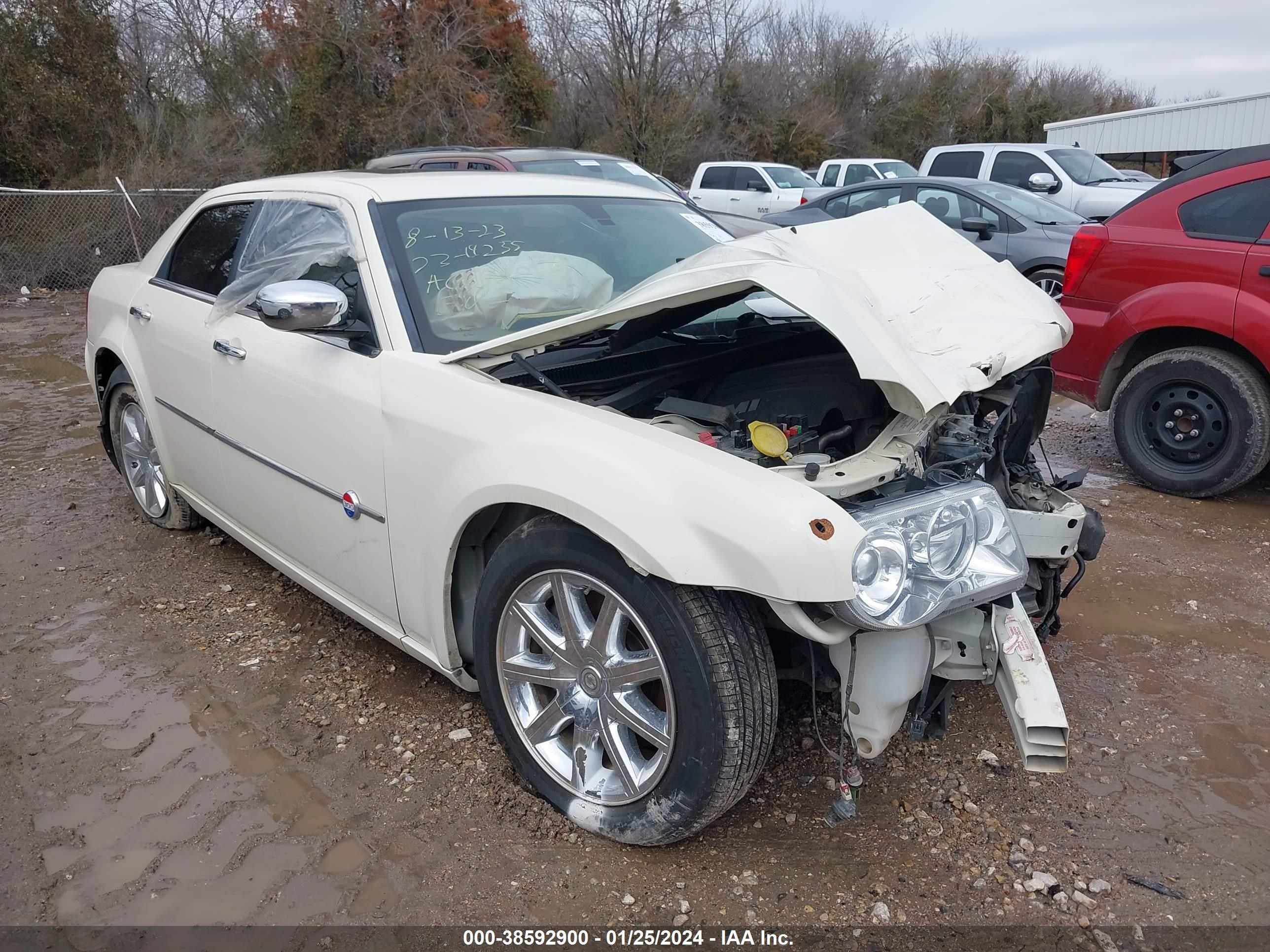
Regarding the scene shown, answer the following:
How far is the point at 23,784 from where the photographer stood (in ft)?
9.37

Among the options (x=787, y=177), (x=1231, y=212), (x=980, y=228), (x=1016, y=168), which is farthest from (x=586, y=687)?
(x=787, y=177)

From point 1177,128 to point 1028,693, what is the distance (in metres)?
29.6

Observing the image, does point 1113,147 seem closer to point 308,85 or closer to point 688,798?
point 308,85

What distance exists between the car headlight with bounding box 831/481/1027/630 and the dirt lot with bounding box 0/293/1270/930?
2.54 ft

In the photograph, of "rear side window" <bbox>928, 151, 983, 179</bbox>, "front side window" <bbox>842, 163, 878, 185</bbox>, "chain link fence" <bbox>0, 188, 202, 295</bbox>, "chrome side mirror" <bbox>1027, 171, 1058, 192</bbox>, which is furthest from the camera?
"front side window" <bbox>842, 163, 878, 185</bbox>

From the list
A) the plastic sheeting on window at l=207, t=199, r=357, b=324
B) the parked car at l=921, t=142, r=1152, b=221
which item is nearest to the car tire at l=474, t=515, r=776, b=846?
the plastic sheeting on window at l=207, t=199, r=357, b=324

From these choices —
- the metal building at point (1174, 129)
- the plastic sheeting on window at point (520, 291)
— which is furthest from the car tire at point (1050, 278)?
the metal building at point (1174, 129)

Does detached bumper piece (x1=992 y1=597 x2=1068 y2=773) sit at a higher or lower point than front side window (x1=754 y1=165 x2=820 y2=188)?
lower

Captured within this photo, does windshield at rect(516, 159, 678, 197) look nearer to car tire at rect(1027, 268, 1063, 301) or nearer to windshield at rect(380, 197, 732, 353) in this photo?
car tire at rect(1027, 268, 1063, 301)

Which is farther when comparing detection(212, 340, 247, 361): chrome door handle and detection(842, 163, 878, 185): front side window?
detection(842, 163, 878, 185): front side window

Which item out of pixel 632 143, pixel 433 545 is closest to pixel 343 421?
pixel 433 545

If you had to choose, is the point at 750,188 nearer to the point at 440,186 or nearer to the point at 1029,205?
the point at 1029,205

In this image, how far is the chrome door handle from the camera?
338 cm

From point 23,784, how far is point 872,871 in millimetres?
2516
